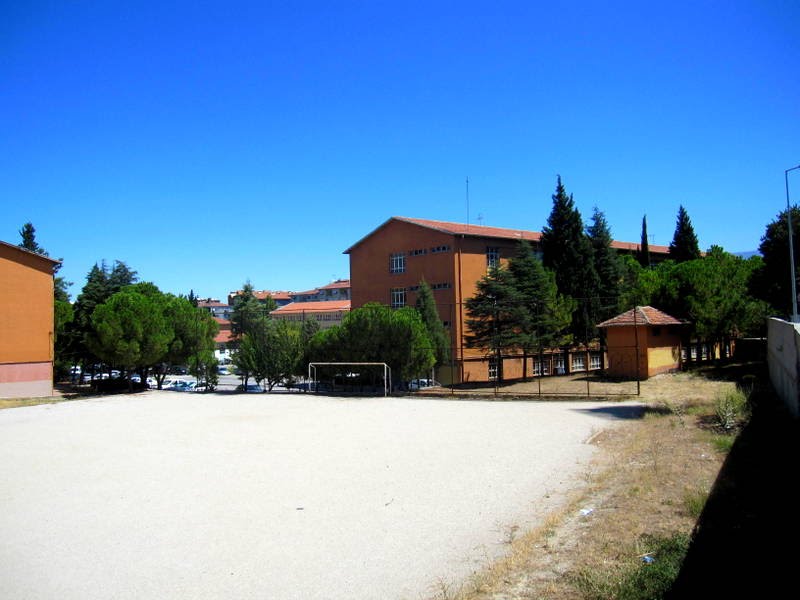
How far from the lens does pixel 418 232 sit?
153ft

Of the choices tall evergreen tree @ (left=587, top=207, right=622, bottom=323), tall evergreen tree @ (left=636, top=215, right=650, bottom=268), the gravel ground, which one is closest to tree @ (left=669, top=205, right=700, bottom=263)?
tall evergreen tree @ (left=636, top=215, right=650, bottom=268)

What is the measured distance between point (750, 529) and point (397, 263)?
140 feet

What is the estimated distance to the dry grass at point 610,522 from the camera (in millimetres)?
5887

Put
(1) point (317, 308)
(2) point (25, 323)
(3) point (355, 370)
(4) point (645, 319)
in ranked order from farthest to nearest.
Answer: (1) point (317, 308) → (2) point (25, 323) → (3) point (355, 370) → (4) point (645, 319)

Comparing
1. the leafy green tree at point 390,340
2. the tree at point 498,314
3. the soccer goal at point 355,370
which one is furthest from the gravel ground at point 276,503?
the tree at point 498,314

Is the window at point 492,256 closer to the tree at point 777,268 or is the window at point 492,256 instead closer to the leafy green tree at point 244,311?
the tree at point 777,268

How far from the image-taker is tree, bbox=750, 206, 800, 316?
28.6m

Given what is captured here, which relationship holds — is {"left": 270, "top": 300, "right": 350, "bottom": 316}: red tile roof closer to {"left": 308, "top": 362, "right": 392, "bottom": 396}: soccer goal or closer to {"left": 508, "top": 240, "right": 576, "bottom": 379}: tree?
{"left": 308, "top": 362, "right": 392, "bottom": 396}: soccer goal

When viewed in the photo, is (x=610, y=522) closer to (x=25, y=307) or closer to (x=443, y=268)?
(x=443, y=268)

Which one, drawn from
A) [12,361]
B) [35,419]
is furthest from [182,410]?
[12,361]

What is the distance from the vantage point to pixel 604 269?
4466 centimetres

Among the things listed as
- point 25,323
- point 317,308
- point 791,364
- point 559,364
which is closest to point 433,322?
point 559,364

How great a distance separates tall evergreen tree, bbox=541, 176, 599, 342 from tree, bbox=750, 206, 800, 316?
10656mm

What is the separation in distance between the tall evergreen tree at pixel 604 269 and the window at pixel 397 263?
14.6 meters
